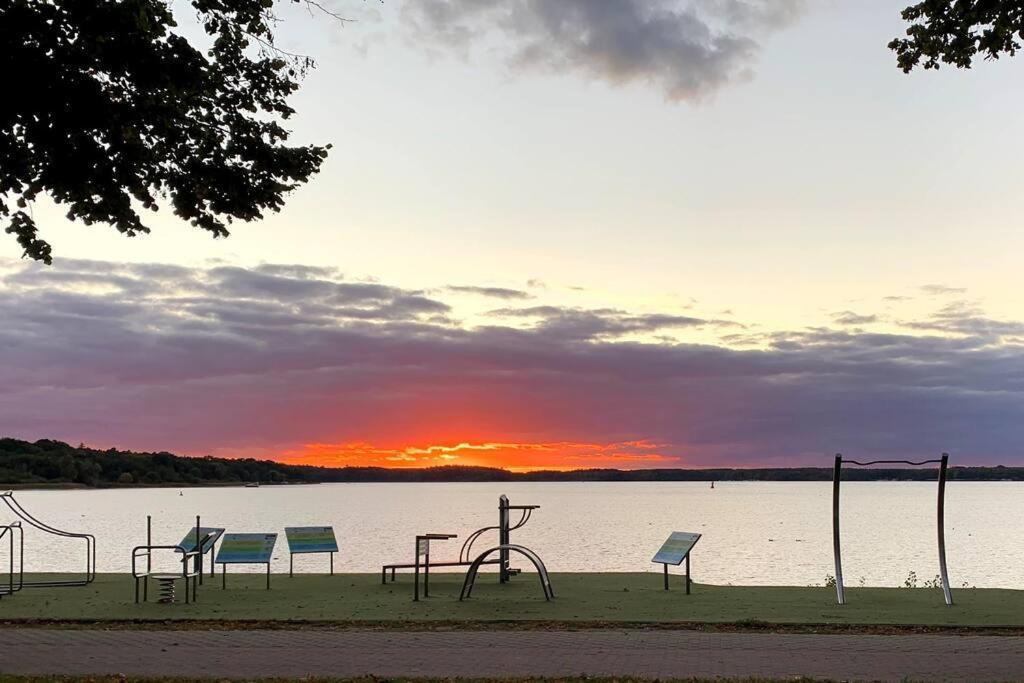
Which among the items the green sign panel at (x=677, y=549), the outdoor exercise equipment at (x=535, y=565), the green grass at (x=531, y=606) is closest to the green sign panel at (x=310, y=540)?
the green grass at (x=531, y=606)

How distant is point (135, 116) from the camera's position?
13.1m

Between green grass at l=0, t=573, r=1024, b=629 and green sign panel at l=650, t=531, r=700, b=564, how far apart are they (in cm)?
57

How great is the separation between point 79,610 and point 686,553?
8899 millimetres

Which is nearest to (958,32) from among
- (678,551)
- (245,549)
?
(678,551)

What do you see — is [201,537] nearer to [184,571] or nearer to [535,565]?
[184,571]

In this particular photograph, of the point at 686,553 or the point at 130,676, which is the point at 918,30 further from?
the point at 130,676

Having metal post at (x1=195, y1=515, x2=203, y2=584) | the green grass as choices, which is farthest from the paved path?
metal post at (x1=195, y1=515, x2=203, y2=584)

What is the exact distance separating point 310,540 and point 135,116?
34.6ft

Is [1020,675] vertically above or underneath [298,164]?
underneath

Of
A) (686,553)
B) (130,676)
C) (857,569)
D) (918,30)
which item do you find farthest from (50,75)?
(857,569)

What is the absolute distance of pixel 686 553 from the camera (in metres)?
17.9

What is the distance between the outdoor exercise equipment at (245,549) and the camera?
19438 millimetres

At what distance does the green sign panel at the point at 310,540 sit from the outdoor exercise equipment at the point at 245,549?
103 centimetres

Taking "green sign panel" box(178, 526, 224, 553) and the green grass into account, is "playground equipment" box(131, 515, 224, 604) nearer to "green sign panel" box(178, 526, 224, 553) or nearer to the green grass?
"green sign panel" box(178, 526, 224, 553)
